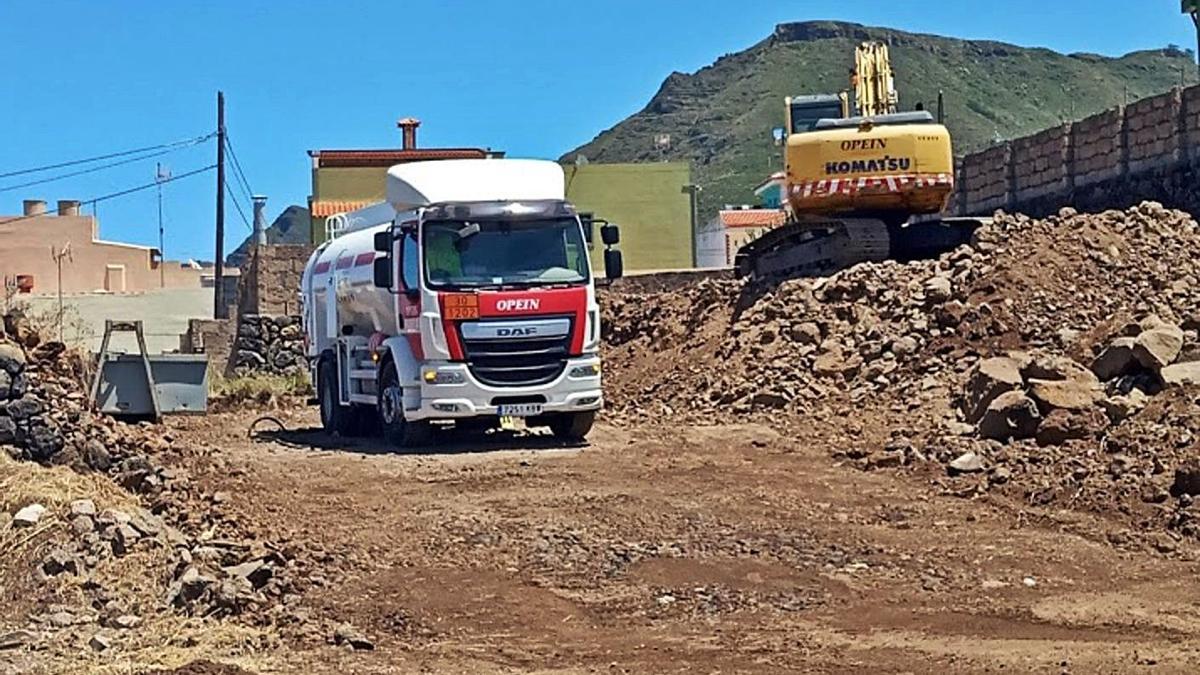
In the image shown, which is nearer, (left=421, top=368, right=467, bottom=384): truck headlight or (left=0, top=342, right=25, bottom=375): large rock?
(left=0, top=342, right=25, bottom=375): large rock

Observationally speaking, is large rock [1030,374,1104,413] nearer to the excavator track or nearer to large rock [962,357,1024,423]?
large rock [962,357,1024,423]

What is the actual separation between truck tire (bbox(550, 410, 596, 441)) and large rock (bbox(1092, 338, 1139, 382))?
5.24 meters

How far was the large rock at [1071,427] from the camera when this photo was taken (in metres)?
14.7

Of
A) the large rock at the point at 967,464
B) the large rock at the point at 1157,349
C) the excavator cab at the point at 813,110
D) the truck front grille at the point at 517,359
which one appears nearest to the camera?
the large rock at the point at 967,464

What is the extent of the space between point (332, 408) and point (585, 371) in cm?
486

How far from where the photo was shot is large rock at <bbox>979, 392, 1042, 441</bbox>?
1519 cm

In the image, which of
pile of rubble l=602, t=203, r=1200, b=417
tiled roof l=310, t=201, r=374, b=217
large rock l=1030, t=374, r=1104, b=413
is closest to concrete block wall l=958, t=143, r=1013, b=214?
pile of rubble l=602, t=203, r=1200, b=417

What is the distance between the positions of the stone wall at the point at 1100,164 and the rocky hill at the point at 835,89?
72083 mm

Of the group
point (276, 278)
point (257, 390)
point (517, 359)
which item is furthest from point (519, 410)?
point (276, 278)

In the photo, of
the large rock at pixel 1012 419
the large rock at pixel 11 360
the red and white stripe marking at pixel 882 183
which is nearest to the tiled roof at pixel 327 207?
the red and white stripe marking at pixel 882 183

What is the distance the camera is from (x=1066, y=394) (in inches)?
605

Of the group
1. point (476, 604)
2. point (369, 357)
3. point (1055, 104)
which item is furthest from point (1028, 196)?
point (1055, 104)

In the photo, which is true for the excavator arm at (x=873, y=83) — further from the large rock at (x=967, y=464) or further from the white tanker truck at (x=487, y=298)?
the large rock at (x=967, y=464)

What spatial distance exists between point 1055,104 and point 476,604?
123875 millimetres
